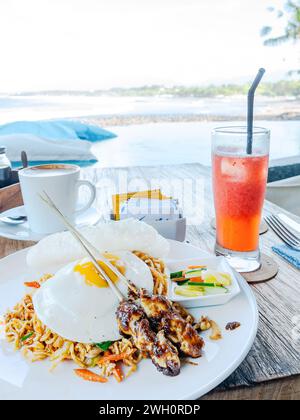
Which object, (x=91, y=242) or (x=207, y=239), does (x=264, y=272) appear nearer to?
(x=207, y=239)

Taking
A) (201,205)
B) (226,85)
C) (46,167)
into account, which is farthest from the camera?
(226,85)

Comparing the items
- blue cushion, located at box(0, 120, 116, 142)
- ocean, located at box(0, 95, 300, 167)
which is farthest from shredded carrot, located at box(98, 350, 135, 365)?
blue cushion, located at box(0, 120, 116, 142)

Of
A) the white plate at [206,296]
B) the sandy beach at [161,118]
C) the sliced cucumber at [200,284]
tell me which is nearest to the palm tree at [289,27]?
the sandy beach at [161,118]

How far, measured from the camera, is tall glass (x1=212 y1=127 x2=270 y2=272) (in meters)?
0.98

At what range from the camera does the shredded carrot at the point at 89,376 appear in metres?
0.57

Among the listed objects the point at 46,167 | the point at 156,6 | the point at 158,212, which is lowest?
the point at 158,212

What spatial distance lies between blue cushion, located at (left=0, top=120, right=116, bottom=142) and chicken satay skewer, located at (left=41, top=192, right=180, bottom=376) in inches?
123

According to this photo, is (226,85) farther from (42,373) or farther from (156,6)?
(42,373)

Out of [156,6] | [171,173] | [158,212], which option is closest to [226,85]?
[156,6]

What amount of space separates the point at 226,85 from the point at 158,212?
4912 mm

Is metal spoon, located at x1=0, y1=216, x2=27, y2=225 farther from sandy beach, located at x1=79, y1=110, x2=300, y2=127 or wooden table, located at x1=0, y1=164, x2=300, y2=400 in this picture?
sandy beach, located at x1=79, y1=110, x2=300, y2=127

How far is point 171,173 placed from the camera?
2.09 metres

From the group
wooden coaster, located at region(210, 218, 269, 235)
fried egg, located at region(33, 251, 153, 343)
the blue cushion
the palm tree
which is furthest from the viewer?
the palm tree

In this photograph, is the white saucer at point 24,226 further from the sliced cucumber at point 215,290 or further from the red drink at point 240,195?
the sliced cucumber at point 215,290
